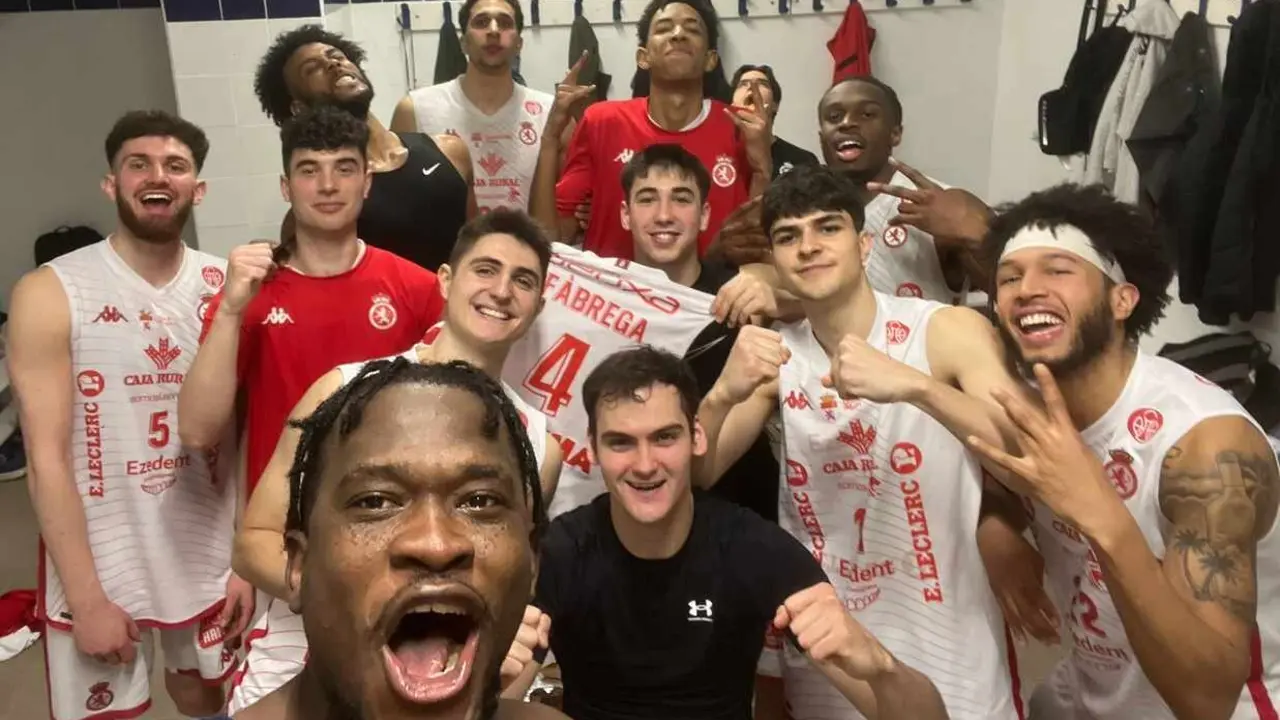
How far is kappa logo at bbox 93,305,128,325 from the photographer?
2.38 meters

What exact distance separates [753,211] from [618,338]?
1.67 ft

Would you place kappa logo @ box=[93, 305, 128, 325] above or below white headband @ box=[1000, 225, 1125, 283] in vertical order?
below

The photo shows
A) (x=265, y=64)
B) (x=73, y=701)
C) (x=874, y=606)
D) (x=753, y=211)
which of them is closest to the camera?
(x=874, y=606)

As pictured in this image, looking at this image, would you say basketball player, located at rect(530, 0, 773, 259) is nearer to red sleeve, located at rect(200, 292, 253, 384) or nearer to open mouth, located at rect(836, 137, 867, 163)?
open mouth, located at rect(836, 137, 867, 163)

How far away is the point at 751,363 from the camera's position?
81.0 inches

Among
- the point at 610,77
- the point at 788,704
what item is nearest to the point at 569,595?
the point at 788,704

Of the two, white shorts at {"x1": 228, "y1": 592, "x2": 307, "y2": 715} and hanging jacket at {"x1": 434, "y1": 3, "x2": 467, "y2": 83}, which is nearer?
white shorts at {"x1": 228, "y1": 592, "x2": 307, "y2": 715}

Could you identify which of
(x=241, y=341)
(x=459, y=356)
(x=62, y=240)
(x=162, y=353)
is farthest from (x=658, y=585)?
(x=62, y=240)

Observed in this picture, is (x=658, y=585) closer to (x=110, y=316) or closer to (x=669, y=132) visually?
(x=110, y=316)

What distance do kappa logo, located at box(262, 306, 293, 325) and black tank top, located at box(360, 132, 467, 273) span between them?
0.67 meters

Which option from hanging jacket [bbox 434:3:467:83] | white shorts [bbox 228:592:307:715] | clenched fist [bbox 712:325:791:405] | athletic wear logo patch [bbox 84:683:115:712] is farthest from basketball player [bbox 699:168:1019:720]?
hanging jacket [bbox 434:3:467:83]

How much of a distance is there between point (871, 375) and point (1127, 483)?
1.62ft

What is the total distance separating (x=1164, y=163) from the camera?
378 centimetres

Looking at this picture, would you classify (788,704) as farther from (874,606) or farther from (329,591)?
(329,591)
